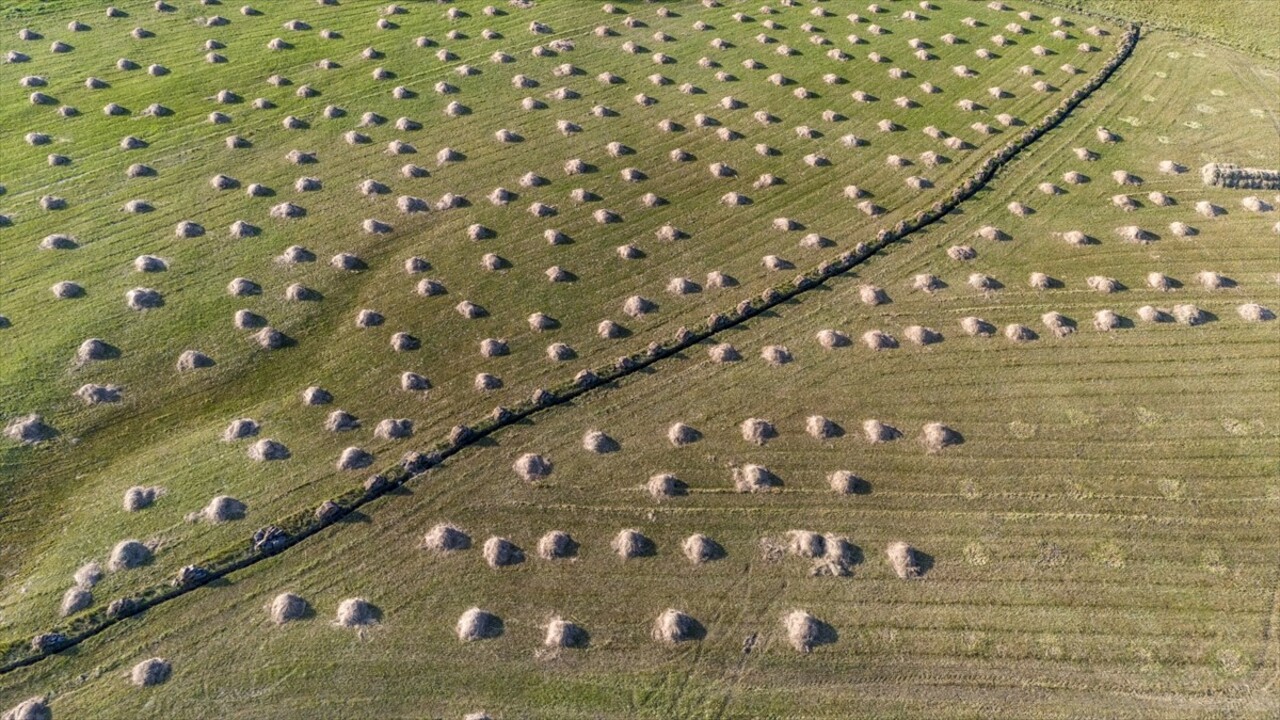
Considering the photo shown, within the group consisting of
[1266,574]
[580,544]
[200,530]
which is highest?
[200,530]

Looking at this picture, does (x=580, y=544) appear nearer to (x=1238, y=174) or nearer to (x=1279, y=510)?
(x=1279, y=510)

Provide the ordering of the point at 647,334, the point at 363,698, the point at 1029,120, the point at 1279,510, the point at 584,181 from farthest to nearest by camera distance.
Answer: the point at 1029,120 < the point at 584,181 < the point at 647,334 < the point at 1279,510 < the point at 363,698

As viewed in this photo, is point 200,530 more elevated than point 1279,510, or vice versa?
point 200,530

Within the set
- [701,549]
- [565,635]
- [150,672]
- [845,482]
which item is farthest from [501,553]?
[845,482]

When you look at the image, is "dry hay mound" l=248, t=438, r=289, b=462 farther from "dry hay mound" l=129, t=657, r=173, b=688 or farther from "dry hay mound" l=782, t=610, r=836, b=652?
"dry hay mound" l=782, t=610, r=836, b=652

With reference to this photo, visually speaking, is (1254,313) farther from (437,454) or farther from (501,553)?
(437,454)

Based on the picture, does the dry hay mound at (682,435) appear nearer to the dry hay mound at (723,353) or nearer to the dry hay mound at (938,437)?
the dry hay mound at (723,353)

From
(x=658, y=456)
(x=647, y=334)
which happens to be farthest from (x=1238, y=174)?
(x=658, y=456)

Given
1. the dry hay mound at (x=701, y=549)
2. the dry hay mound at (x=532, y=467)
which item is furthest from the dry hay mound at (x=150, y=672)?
the dry hay mound at (x=701, y=549)
